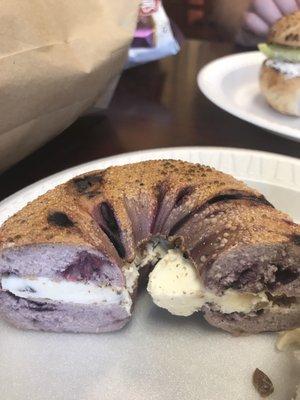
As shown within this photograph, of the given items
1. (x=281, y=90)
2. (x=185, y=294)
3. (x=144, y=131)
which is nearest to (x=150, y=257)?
(x=185, y=294)

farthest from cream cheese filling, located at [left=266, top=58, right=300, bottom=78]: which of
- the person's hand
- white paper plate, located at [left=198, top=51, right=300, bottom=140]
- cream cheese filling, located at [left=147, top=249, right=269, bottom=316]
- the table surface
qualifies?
cream cheese filling, located at [left=147, top=249, right=269, bottom=316]

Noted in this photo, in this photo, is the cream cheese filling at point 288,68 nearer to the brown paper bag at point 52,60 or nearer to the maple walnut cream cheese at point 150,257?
the brown paper bag at point 52,60

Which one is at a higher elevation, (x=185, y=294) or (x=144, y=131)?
(x=185, y=294)

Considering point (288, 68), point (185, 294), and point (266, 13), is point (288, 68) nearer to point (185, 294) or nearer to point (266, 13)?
point (266, 13)

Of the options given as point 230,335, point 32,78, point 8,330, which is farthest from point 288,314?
Answer: point 32,78

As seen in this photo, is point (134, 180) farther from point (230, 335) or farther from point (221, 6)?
point (221, 6)

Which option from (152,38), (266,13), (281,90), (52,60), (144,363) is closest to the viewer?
(144,363)
